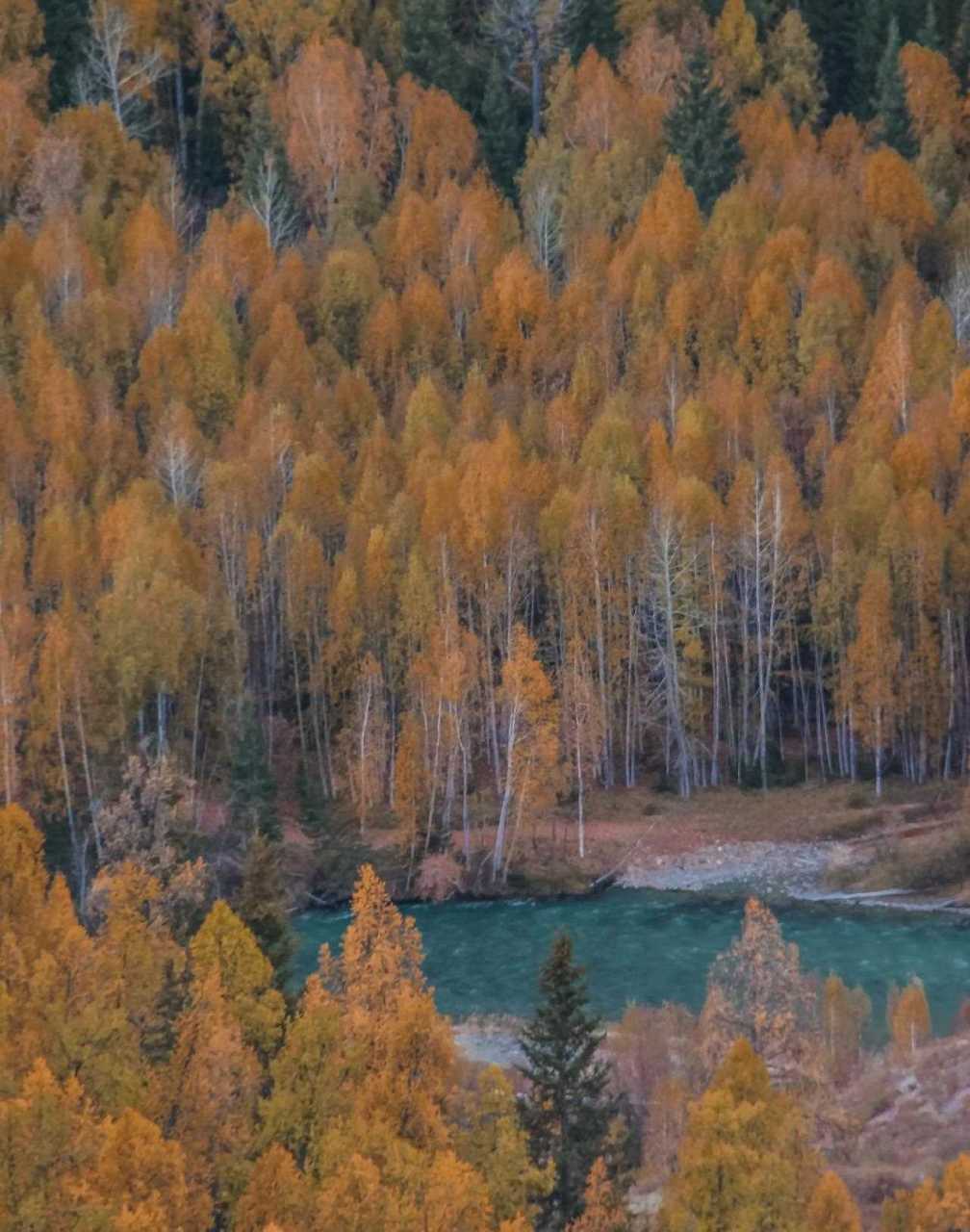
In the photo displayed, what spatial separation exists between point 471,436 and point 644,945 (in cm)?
2662

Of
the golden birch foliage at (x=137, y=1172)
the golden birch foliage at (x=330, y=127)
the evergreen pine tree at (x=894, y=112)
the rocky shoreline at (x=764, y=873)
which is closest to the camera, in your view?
the golden birch foliage at (x=137, y=1172)

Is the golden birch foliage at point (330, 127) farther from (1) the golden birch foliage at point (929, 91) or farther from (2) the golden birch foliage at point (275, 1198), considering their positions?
(2) the golden birch foliage at point (275, 1198)

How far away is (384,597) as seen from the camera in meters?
74.1

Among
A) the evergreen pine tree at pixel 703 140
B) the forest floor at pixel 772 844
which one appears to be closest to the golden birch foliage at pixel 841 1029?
the forest floor at pixel 772 844

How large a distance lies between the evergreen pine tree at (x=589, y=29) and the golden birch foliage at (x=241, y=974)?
91176mm

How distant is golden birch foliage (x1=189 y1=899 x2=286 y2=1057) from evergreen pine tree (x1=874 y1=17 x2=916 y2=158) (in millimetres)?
78539

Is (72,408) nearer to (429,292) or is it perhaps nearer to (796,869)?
(429,292)

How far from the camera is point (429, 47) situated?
118 meters

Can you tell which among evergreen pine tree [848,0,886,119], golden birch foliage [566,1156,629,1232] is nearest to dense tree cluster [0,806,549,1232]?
golden birch foliage [566,1156,629,1232]

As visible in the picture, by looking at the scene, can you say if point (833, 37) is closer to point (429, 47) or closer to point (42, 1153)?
point (429, 47)

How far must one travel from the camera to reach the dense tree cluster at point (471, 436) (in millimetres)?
71562

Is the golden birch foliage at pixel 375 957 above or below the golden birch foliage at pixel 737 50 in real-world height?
below

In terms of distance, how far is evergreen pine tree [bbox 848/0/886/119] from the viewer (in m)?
118

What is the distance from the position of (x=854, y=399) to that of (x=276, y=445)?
80.7ft
